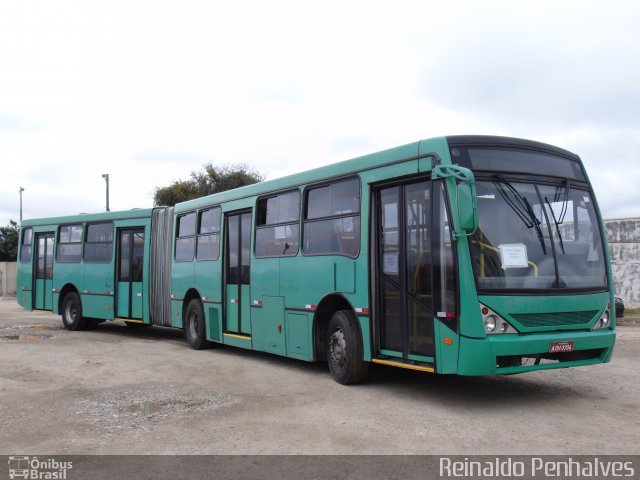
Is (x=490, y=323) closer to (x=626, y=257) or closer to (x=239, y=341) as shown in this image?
(x=239, y=341)

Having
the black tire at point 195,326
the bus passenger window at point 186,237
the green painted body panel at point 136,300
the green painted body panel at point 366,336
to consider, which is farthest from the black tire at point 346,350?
the green painted body panel at point 136,300

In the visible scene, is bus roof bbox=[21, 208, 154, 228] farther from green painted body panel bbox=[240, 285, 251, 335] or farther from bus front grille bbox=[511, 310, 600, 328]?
bus front grille bbox=[511, 310, 600, 328]

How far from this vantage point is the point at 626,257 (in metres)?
22.5

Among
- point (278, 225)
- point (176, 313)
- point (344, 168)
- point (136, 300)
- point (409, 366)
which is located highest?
point (344, 168)

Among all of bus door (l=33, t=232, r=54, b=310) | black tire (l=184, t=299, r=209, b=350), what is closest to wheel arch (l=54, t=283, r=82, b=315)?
bus door (l=33, t=232, r=54, b=310)

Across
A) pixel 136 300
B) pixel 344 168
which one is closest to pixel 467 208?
pixel 344 168

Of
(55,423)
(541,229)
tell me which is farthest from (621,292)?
(55,423)

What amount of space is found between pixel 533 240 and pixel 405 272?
1.49m

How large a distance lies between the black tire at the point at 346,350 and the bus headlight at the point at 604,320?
284 centimetres

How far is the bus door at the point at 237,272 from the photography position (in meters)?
11.5

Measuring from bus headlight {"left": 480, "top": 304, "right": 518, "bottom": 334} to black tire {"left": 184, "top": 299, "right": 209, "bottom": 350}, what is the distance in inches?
285

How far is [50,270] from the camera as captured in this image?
18.0 metres

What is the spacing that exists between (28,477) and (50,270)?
13693 millimetres

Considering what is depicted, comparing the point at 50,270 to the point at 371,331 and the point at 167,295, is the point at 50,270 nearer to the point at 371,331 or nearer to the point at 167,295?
the point at 167,295
